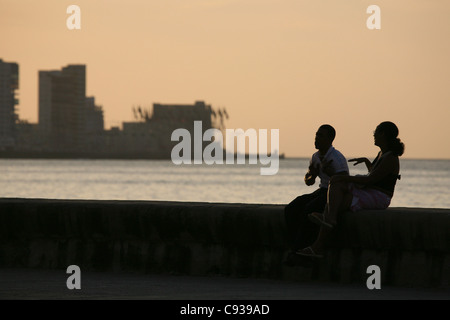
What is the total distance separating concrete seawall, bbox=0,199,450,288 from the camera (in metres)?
10.1

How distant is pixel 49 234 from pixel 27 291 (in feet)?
6.88

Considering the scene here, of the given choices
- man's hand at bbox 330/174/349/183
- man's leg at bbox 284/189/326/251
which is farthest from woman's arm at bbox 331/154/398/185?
man's leg at bbox 284/189/326/251

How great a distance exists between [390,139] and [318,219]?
1.17 m

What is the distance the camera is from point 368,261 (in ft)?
33.7

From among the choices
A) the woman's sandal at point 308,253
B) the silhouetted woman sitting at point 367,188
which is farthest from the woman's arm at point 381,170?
the woman's sandal at point 308,253

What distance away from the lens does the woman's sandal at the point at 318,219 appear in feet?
33.2

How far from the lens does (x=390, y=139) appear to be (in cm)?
1061

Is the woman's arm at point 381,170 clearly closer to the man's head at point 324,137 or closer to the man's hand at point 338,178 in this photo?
the man's hand at point 338,178

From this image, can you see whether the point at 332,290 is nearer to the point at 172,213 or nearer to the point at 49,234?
the point at 172,213

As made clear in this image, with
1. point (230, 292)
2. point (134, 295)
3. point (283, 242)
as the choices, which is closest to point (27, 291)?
point (134, 295)

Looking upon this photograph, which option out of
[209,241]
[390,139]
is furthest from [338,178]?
[209,241]

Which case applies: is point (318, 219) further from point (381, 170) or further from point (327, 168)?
point (381, 170)

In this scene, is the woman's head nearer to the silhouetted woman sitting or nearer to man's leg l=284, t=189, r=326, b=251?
the silhouetted woman sitting
